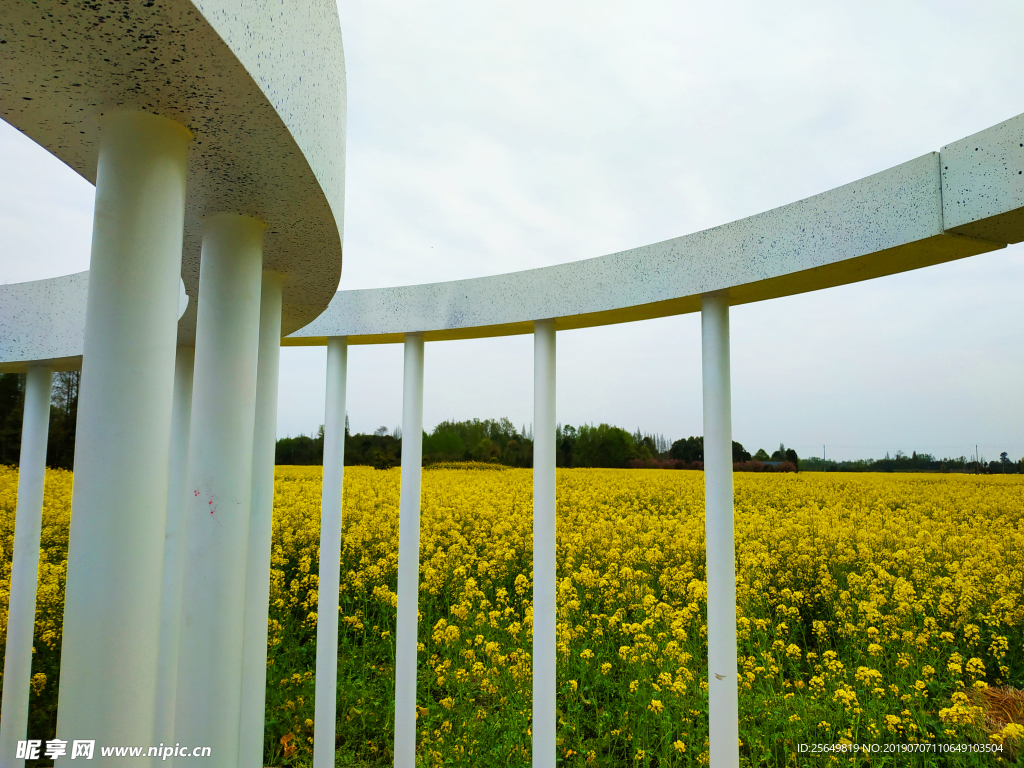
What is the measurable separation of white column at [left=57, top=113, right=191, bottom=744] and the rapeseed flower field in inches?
173

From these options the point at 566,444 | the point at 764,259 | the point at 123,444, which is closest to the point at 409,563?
the point at 123,444

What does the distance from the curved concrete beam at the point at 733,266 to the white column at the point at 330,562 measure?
17.1 inches

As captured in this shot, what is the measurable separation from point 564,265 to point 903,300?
5.08 metres

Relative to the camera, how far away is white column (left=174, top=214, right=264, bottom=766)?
271 centimetres

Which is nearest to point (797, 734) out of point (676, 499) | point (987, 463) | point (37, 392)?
point (987, 463)

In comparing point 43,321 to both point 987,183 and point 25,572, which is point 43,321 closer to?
point 25,572

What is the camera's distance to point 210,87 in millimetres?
1807

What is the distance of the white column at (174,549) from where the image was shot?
3.39m

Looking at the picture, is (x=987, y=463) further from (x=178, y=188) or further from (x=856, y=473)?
(x=178, y=188)

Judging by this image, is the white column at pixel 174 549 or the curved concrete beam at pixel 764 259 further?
the white column at pixel 174 549

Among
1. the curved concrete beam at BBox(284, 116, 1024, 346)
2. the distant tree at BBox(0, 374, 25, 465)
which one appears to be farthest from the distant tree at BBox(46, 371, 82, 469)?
the curved concrete beam at BBox(284, 116, 1024, 346)

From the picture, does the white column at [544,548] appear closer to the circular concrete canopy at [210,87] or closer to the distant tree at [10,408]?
the circular concrete canopy at [210,87]

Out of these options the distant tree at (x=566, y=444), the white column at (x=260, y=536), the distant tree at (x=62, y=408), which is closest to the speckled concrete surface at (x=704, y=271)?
the white column at (x=260, y=536)

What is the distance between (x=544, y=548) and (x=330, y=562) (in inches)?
75.4
